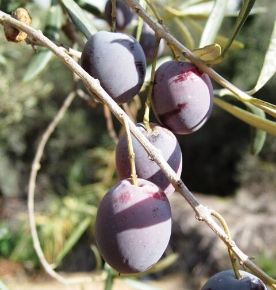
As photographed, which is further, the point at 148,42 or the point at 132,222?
the point at 148,42

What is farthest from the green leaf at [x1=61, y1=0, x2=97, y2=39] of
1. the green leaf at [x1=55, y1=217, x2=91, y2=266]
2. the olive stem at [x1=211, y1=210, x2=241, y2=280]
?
the green leaf at [x1=55, y1=217, x2=91, y2=266]

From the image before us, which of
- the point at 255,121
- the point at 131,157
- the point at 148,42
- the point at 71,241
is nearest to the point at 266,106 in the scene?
the point at 255,121

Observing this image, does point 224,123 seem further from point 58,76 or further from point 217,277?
point 217,277

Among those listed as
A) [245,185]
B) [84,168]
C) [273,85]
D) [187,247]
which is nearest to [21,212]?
[84,168]

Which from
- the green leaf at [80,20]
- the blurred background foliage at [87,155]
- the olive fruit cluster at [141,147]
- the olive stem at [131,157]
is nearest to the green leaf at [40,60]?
the green leaf at [80,20]

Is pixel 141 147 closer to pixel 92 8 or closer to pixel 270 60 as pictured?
pixel 270 60

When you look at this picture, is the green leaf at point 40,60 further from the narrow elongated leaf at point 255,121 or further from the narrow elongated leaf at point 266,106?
the narrow elongated leaf at point 266,106

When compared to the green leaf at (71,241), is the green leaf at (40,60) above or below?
above
